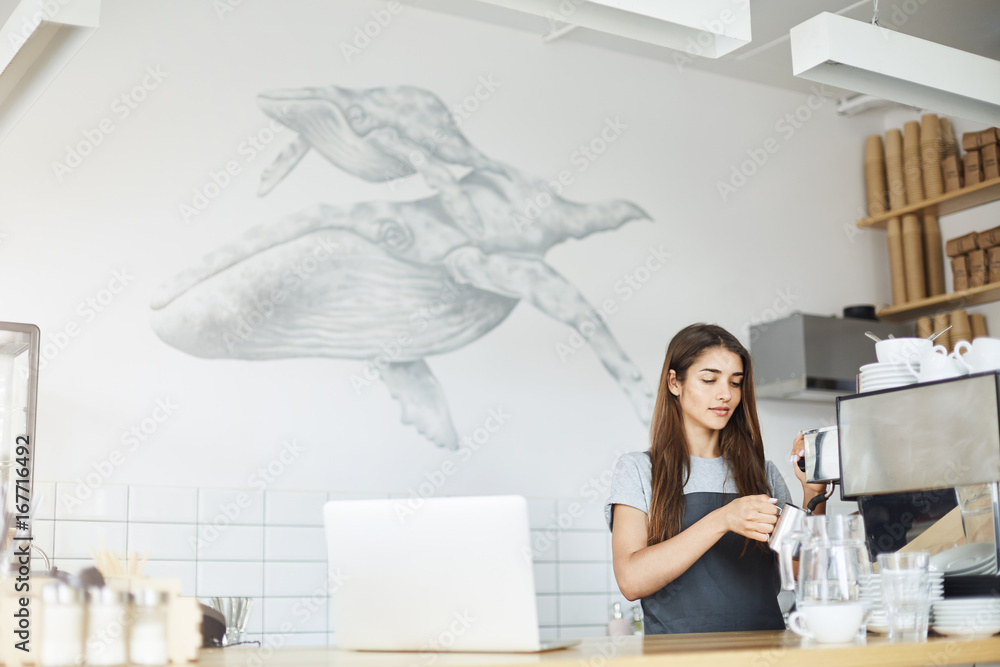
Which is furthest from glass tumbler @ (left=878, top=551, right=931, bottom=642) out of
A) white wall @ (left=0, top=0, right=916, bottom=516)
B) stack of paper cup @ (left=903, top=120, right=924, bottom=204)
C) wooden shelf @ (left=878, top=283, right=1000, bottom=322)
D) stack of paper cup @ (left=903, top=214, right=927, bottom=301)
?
stack of paper cup @ (left=903, top=120, right=924, bottom=204)

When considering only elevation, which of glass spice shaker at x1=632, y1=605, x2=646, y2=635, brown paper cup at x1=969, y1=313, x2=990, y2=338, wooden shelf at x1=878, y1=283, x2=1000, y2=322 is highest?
wooden shelf at x1=878, y1=283, x2=1000, y2=322

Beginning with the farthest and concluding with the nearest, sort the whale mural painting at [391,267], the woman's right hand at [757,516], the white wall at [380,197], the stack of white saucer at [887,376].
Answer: the whale mural painting at [391,267]
the white wall at [380,197]
the stack of white saucer at [887,376]
the woman's right hand at [757,516]

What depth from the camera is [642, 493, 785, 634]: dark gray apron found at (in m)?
2.20

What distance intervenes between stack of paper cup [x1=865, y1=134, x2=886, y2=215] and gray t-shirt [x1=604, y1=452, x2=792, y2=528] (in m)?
2.60

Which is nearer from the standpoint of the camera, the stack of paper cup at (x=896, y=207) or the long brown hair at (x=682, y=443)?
the long brown hair at (x=682, y=443)

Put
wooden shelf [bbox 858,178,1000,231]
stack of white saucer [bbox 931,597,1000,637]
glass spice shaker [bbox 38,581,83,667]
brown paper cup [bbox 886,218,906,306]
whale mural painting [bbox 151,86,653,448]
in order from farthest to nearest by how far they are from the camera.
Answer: brown paper cup [bbox 886,218,906,306] < wooden shelf [bbox 858,178,1000,231] < whale mural painting [bbox 151,86,653,448] < stack of white saucer [bbox 931,597,1000,637] < glass spice shaker [bbox 38,581,83,667]

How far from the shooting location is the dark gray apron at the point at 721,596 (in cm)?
220

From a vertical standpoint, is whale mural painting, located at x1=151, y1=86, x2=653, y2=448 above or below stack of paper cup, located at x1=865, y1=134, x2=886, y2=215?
below

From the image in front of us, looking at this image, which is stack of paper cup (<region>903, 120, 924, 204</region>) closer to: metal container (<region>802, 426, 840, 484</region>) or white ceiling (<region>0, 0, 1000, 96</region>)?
white ceiling (<region>0, 0, 1000, 96</region>)

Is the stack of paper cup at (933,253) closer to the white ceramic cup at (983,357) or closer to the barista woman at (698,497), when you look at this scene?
the barista woman at (698,497)

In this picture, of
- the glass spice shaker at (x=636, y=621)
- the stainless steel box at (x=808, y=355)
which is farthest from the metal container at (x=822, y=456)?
the stainless steel box at (x=808, y=355)

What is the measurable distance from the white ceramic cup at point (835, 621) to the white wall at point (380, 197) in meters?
2.13

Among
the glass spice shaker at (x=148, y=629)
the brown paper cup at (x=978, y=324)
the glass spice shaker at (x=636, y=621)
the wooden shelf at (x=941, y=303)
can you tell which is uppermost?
the wooden shelf at (x=941, y=303)

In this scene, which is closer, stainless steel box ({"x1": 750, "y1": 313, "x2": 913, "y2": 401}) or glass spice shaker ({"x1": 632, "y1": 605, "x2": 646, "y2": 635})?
glass spice shaker ({"x1": 632, "y1": 605, "x2": 646, "y2": 635})
